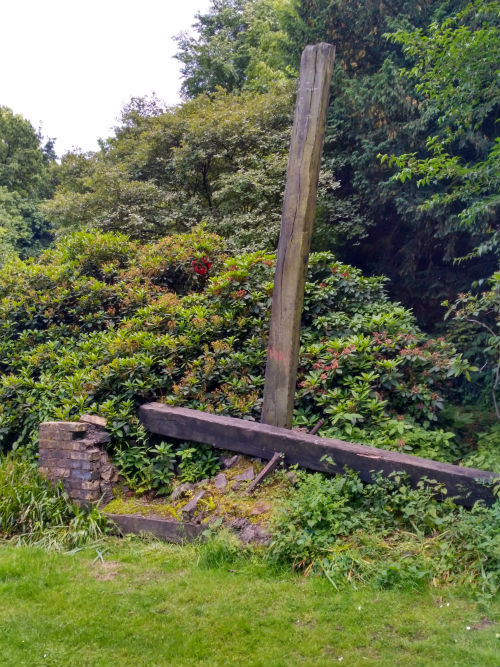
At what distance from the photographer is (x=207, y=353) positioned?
5.67 meters

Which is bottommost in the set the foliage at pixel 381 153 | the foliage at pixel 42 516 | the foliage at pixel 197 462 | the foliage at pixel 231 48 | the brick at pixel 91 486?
the foliage at pixel 42 516

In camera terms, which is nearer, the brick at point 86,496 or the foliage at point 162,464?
the brick at point 86,496

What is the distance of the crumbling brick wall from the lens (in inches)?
185

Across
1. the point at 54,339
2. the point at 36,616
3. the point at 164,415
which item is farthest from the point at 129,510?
the point at 54,339

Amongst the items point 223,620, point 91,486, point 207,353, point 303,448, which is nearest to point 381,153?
point 207,353

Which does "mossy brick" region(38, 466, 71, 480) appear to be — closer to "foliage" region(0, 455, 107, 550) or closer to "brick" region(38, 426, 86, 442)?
"foliage" region(0, 455, 107, 550)

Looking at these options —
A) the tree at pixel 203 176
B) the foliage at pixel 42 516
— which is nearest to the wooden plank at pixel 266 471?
the foliage at pixel 42 516

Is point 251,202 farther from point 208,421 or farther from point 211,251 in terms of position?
point 208,421

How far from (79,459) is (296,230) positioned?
2831mm

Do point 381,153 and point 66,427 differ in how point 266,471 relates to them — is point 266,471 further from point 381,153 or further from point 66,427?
point 381,153

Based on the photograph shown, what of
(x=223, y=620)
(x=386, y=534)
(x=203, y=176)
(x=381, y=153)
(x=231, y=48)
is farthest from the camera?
(x=231, y=48)

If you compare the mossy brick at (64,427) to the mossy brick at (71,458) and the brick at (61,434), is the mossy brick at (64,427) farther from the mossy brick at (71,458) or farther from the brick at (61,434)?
the mossy brick at (71,458)

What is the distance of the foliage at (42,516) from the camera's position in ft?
14.2

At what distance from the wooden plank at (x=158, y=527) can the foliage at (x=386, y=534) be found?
0.76m
